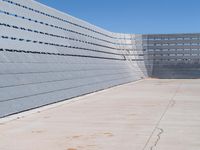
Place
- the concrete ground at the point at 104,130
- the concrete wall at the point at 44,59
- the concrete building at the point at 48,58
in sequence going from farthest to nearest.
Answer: the concrete building at the point at 48,58, the concrete wall at the point at 44,59, the concrete ground at the point at 104,130

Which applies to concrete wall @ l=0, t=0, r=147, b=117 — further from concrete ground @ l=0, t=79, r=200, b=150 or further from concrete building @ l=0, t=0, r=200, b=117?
concrete ground @ l=0, t=79, r=200, b=150

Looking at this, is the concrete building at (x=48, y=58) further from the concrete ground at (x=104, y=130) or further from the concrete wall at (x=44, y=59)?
the concrete ground at (x=104, y=130)

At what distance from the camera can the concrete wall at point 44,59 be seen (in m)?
17.6

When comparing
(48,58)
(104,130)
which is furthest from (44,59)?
(104,130)

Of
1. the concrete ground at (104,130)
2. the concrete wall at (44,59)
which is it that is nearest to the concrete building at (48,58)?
the concrete wall at (44,59)

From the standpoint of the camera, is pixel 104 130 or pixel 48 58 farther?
pixel 48 58

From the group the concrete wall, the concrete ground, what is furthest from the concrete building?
the concrete ground

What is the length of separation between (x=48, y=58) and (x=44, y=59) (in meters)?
1.01

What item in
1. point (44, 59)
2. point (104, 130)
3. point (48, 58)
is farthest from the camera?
point (48, 58)

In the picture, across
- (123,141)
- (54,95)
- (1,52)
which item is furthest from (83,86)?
(123,141)

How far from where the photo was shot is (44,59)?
934 inches

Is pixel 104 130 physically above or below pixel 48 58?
below

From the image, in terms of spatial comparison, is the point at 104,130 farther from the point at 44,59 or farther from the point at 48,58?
the point at 48,58

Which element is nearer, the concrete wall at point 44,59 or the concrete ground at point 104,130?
the concrete ground at point 104,130
